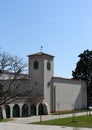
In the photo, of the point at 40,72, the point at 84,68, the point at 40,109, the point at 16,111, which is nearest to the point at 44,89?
the point at 40,72

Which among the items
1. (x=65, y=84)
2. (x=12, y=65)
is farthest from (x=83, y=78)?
(x=12, y=65)

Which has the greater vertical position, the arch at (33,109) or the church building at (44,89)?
the church building at (44,89)

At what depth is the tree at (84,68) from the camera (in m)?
79.6

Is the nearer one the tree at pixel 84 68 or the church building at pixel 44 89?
the church building at pixel 44 89

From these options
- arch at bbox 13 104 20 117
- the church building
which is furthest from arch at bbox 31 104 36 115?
arch at bbox 13 104 20 117

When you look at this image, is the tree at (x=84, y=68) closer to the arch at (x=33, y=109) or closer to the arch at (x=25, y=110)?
the arch at (x=33, y=109)

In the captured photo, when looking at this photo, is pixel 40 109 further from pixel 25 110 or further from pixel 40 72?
pixel 40 72

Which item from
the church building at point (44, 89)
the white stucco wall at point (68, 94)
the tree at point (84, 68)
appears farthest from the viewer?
the tree at point (84, 68)

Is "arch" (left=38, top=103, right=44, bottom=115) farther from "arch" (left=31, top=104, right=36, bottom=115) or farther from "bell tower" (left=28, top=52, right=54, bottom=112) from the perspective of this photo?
"arch" (left=31, top=104, right=36, bottom=115)

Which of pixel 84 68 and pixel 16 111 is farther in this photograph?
pixel 84 68

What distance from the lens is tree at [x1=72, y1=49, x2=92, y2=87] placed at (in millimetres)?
79625

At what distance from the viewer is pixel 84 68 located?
80.9 metres

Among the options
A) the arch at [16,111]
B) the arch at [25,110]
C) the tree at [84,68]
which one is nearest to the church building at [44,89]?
the arch at [25,110]

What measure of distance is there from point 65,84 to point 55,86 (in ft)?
12.0
